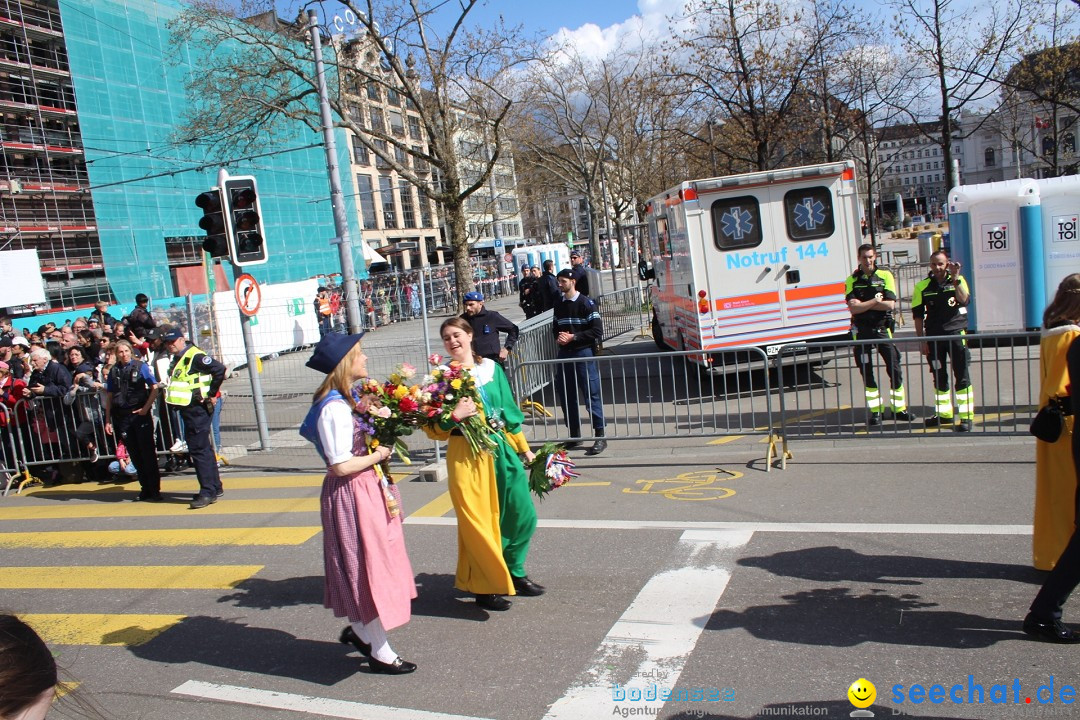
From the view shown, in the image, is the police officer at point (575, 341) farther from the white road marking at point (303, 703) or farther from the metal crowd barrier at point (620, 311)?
the metal crowd barrier at point (620, 311)

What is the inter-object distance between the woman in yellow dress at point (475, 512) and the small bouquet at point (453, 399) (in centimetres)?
4

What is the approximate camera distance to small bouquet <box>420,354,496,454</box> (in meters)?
4.78

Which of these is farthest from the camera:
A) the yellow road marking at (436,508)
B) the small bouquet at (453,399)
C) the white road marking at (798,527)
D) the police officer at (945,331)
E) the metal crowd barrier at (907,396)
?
the police officer at (945,331)

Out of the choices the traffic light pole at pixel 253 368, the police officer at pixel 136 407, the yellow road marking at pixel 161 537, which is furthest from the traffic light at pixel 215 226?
the yellow road marking at pixel 161 537

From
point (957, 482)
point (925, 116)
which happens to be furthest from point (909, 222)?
point (957, 482)

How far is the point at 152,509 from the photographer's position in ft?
28.7

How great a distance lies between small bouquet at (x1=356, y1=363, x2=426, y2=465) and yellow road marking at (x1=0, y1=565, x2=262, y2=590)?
2.39m

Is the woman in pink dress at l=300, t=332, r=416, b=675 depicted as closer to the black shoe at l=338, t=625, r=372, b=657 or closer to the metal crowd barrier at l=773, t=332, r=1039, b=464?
the black shoe at l=338, t=625, r=372, b=657

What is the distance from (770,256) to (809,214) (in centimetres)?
78

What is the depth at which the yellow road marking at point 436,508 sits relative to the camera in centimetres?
745

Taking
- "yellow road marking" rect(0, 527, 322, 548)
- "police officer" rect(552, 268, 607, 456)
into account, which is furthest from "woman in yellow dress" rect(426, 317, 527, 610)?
"police officer" rect(552, 268, 607, 456)

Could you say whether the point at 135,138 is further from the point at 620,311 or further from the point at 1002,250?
the point at 1002,250

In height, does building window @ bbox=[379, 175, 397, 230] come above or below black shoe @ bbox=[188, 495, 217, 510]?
above

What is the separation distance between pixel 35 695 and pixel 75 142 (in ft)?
158
